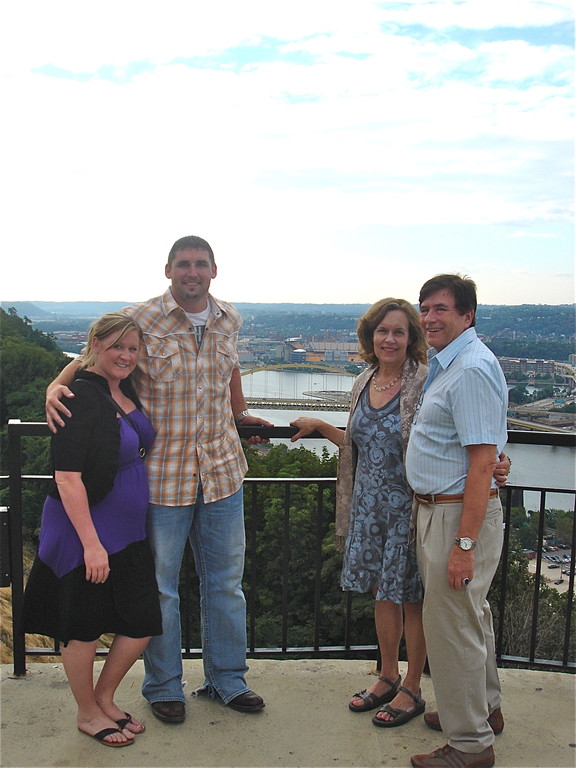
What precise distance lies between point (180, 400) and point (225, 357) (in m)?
0.22

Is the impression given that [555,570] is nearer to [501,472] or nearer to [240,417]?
[240,417]

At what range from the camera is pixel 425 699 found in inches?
102


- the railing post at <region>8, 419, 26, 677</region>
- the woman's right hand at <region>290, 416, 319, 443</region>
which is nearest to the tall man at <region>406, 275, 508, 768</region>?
the woman's right hand at <region>290, 416, 319, 443</region>

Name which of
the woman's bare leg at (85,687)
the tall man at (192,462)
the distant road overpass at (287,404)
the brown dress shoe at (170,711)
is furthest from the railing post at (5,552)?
the distant road overpass at (287,404)

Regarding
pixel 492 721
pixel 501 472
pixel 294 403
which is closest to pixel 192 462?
pixel 501 472

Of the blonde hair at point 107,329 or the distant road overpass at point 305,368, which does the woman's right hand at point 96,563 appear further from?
the distant road overpass at point 305,368

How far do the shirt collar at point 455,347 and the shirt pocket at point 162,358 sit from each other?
34.0 inches

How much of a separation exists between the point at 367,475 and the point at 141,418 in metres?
0.80

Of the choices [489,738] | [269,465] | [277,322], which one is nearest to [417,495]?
[489,738]

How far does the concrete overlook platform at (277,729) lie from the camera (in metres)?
2.23

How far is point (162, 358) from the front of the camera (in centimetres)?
234

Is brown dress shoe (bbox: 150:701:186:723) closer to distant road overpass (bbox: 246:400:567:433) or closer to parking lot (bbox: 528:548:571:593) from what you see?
distant road overpass (bbox: 246:400:567:433)

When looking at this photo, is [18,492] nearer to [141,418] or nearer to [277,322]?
[141,418]

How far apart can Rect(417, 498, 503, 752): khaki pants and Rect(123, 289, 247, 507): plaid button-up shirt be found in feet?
2.43
